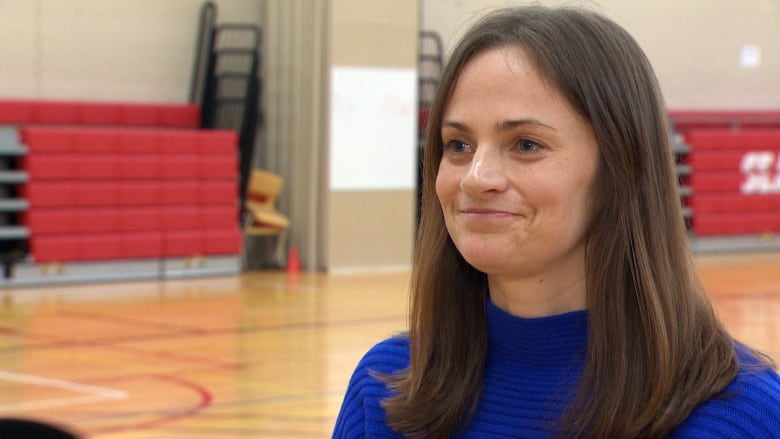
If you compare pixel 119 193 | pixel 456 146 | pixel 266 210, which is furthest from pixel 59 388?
pixel 266 210

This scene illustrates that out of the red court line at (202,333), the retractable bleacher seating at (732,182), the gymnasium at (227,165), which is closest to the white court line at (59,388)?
the red court line at (202,333)

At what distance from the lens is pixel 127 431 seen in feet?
19.2

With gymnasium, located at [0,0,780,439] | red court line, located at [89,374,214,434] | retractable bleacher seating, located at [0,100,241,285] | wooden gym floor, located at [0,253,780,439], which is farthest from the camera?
retractable bleacher seating, located at [0,100,241,285]

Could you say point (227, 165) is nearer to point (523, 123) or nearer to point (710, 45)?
point (710, 45)

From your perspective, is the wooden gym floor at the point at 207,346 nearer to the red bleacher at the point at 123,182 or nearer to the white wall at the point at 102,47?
the red bleacher at the point at 123,182

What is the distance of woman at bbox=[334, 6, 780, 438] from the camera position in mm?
1354

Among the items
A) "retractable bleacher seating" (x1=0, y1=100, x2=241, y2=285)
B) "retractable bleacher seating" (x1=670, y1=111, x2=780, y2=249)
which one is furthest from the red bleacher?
"retractable bleacher seating" (x1=670, y1=111, x2=780, y2=249)

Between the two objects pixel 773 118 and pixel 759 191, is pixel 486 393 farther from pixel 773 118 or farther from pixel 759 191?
pixel 773 118

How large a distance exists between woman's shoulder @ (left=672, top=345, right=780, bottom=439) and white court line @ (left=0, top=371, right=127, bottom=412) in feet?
17.3

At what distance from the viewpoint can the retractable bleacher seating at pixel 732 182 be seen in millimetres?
15961

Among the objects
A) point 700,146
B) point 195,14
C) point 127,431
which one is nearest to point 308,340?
point 127,431

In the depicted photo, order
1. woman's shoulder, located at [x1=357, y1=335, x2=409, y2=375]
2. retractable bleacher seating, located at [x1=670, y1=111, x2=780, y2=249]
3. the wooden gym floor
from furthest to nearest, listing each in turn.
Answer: retractable bleacher seating, located at [x1=670, y1=111, x2=780, y2=249]
the wooden gym floor
woman's shoulder, located at [x1=357, y1=335, x2=409, y2=375]

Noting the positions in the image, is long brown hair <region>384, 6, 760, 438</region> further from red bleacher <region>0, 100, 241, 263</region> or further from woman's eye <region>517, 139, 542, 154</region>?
red bleacher <region>0, 100, 241, 263</region>

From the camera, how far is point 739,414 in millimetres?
1349
